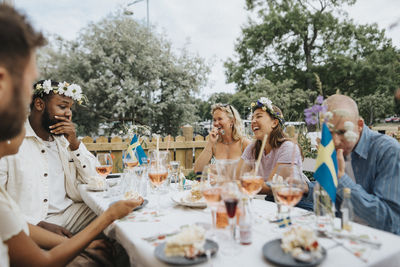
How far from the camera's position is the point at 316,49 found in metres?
19.3

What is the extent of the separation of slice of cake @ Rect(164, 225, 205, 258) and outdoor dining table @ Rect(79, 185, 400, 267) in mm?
59

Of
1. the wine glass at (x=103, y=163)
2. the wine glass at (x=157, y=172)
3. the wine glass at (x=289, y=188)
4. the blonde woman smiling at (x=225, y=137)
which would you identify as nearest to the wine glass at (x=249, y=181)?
the wine glass at (x=289, y=188)

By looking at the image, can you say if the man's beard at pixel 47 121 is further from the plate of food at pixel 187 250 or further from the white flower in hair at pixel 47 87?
the plate of food at pixel 187 250

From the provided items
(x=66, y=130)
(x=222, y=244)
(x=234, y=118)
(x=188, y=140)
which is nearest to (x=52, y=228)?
(x=66, y=130)

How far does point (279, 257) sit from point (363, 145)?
121cm

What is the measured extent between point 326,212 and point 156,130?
9460 mm

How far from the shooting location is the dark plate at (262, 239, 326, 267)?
3.35 ft

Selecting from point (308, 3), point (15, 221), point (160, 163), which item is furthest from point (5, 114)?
point (308, 3)

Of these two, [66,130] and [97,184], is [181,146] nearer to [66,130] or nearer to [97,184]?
[66,130]

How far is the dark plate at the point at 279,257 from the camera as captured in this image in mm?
1022

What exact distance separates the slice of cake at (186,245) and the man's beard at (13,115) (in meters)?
0.79

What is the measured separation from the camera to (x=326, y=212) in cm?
143

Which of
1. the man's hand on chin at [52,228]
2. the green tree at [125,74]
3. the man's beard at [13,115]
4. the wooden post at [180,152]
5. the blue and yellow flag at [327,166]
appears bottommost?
the man's hand on chin at [52,228]

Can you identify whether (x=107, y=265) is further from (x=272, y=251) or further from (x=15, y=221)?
(x=272, y=251)
